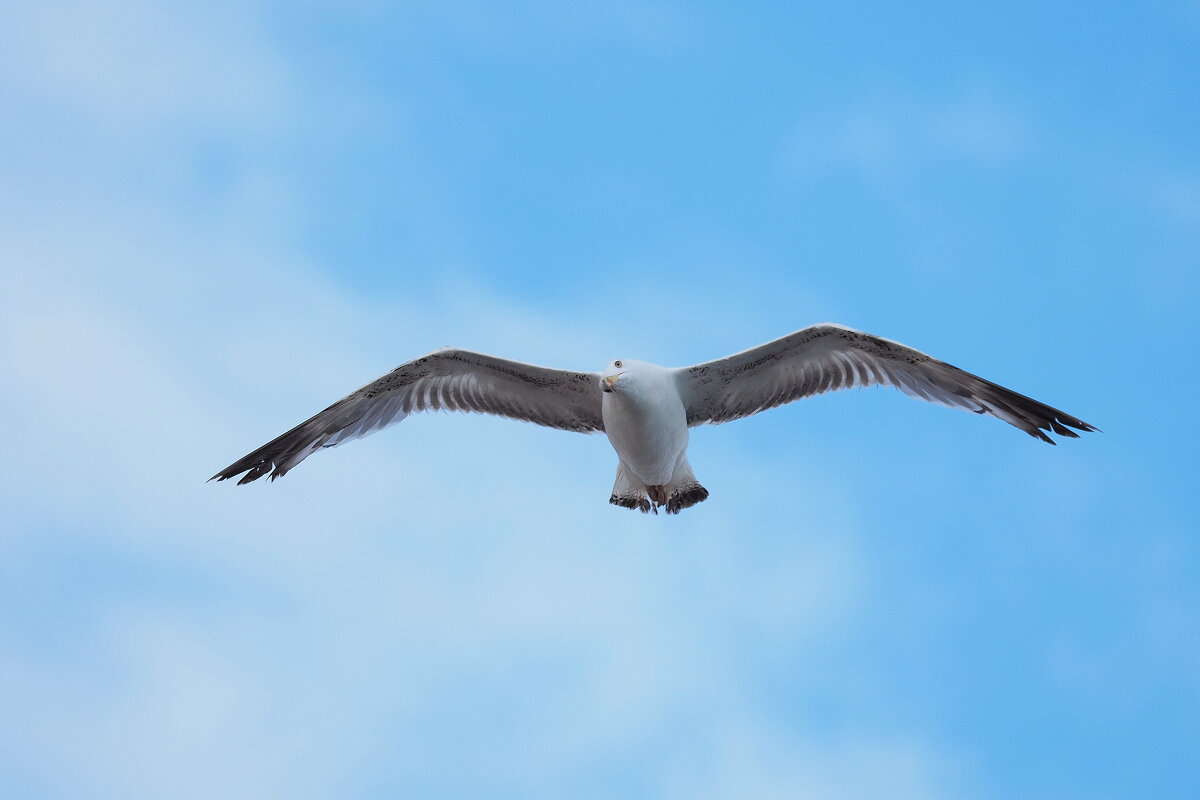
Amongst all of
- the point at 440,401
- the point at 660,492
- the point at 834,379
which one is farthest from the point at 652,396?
the point at 440,401

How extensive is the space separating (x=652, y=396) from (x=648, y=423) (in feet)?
0.83

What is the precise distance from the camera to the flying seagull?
39.0 feet

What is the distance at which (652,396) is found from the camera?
1169 centimetres

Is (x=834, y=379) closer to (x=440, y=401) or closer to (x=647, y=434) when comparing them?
(x=647, y=434)

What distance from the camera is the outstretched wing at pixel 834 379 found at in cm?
1215

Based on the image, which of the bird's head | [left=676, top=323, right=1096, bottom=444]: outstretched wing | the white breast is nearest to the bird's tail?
the white breast

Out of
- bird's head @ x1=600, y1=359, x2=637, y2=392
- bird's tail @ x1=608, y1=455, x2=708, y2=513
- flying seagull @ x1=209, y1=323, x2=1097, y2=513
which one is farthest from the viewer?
bird's tail @ x1=608, y1=455, x2=708, y2=513

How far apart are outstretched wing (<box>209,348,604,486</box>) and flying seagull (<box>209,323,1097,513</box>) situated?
1 centimetres

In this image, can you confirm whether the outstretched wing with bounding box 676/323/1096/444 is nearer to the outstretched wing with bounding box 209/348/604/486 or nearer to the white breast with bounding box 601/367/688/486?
the white breast with bounding box 601/367/688/486

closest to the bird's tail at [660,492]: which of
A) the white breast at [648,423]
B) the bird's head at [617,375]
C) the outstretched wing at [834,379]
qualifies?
the white breast at [648,423]

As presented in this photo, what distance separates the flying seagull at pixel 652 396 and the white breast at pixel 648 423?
12 mm

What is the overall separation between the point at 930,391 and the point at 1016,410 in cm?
83

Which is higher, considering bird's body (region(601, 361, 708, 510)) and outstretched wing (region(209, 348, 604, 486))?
outstretched wing (region(209, 348, 604, 486))

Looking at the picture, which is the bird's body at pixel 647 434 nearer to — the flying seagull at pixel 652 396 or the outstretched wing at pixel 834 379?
the flying seagull at pixel 652 396
